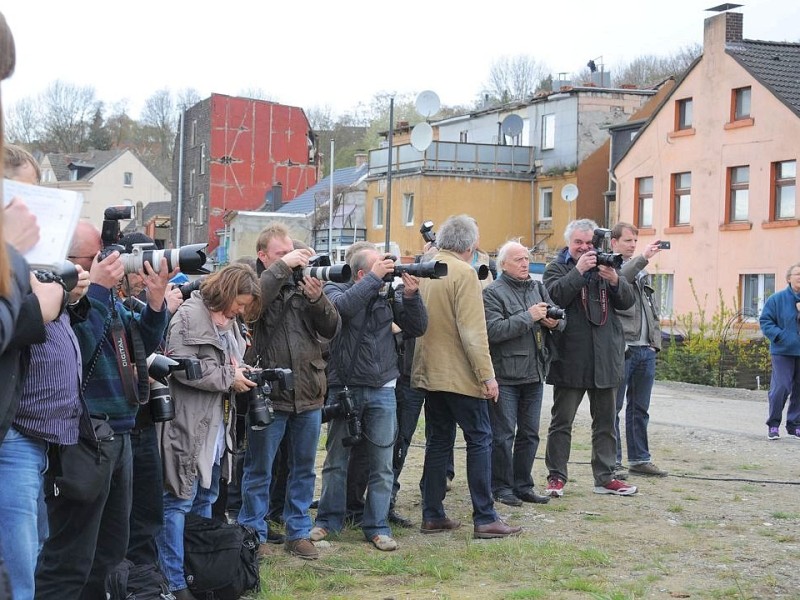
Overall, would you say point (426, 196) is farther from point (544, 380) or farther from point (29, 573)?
point (29, 573)

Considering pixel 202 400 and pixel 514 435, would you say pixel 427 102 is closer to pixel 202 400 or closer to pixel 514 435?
pixel 514 435

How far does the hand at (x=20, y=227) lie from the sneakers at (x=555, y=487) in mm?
6369

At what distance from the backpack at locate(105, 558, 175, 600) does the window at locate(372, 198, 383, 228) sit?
39.9 metres

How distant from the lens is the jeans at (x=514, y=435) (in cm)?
814

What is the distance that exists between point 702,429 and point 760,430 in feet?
2.39

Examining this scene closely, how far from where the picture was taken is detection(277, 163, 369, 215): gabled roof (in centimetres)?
4880

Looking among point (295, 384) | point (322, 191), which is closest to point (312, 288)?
point (295, 384)

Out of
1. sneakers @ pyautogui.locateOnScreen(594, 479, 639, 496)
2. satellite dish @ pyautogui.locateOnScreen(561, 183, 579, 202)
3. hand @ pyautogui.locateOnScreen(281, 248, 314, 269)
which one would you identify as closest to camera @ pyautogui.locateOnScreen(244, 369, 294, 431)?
hand @ pyautogui.locateOnScreen(281, 248, 314, 269)

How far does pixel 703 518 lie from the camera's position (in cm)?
780

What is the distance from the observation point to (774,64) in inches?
1224

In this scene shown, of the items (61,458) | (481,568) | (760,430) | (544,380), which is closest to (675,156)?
(760,430)

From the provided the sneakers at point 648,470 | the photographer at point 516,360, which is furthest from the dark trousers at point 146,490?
the sneakers at point 648,470

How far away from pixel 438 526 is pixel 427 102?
25.1m

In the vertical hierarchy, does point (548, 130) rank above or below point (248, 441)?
above
